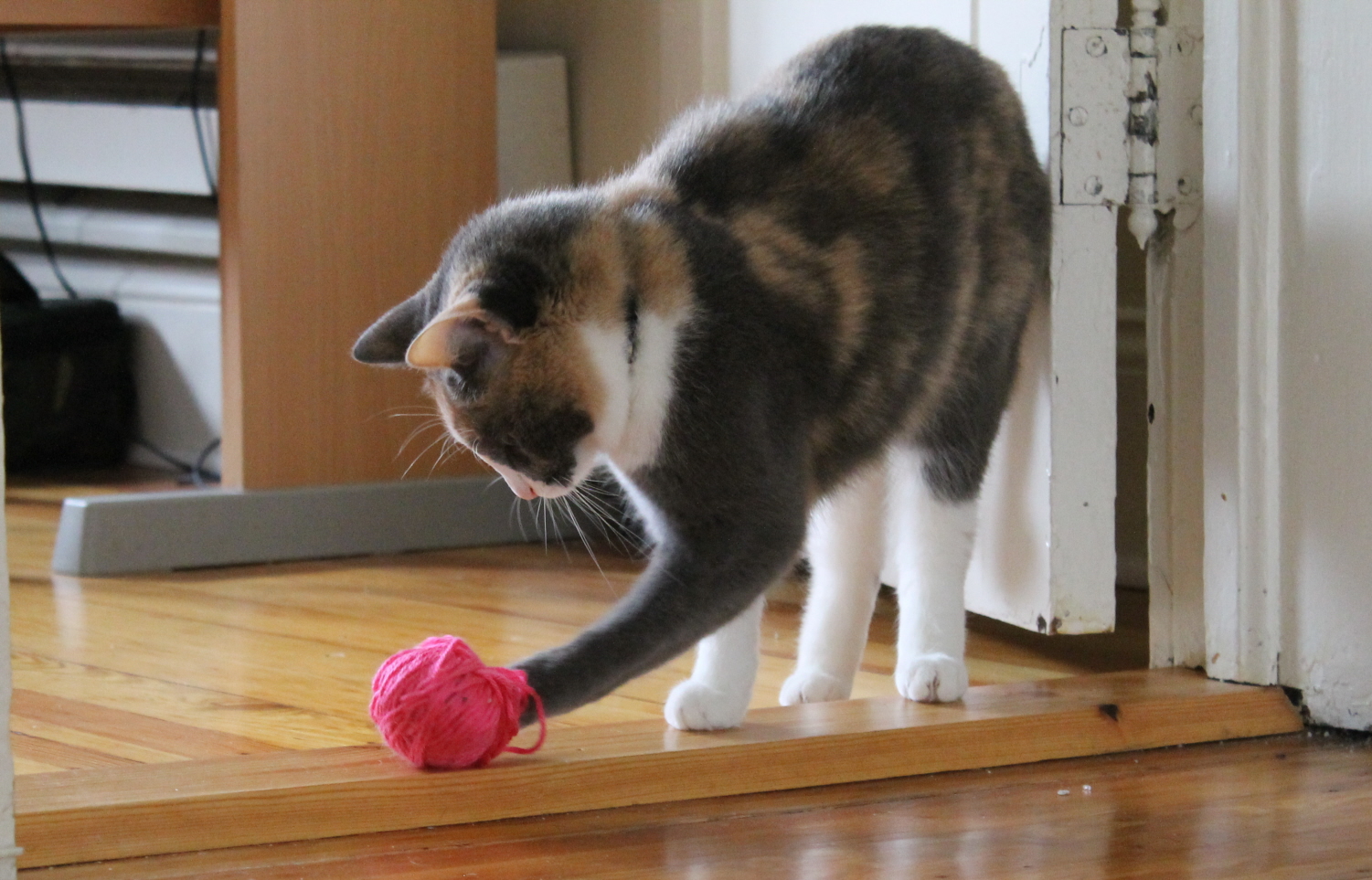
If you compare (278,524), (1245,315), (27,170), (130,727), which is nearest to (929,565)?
(1245,315)

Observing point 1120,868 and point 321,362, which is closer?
point 1120,868

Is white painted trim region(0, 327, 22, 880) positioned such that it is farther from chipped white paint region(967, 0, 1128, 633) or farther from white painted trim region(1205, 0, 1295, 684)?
A: white painted trim region(1205, 0, 1295, 684)

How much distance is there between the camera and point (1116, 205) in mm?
1431

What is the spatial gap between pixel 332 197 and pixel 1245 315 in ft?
4.22

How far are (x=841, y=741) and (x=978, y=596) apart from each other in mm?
437

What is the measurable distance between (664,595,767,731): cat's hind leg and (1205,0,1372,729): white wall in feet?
1.47

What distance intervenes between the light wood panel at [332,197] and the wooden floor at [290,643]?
192 mm

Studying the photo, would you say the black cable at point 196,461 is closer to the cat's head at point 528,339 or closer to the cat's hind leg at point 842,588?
the cat's hind leg at point 842,588

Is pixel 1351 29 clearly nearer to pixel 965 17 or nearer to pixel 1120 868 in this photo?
pixel 965 17

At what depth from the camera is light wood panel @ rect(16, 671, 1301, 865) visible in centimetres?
101

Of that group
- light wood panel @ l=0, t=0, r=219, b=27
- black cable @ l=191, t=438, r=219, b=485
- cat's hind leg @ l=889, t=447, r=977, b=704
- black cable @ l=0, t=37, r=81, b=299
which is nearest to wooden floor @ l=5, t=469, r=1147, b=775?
cat's hind leg @ l=889, t=447, r=977, b=704

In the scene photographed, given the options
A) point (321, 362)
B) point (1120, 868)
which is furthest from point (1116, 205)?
point (321, 362)

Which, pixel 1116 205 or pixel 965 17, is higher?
pixel 965 17

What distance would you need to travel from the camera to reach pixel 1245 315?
1.36 m
